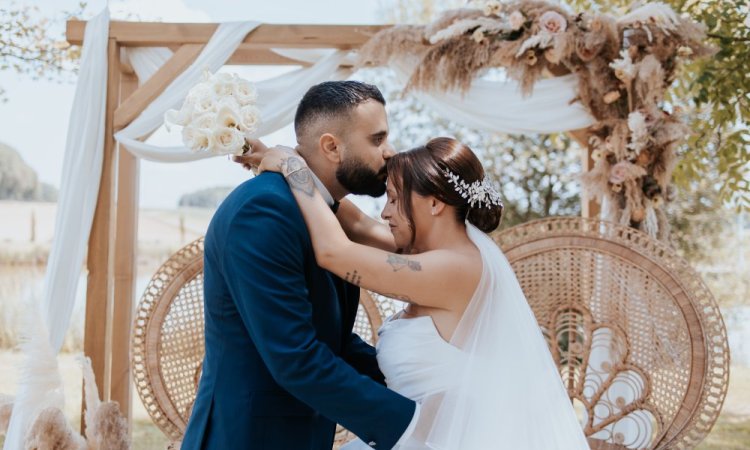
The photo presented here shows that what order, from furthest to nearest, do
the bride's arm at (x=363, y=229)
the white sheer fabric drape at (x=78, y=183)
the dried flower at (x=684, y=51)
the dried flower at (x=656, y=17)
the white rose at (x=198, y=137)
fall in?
the white sheer fabric drape at (x=78, y=183)
the dried flower at (x=684, y=51)
the dried flower at (x=656, y=17)
the bride's arm at (x=363, y=229)
the white rose at (x=198, y=137)

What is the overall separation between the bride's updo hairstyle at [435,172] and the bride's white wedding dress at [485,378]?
0.48 feet

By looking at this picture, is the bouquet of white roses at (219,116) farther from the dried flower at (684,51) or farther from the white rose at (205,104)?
the dried flower at (684,51)

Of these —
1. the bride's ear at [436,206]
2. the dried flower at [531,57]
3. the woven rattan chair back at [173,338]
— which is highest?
the dried flower at [531,57]

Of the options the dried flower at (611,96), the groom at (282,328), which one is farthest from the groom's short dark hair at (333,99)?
the dried flower at (611,96)

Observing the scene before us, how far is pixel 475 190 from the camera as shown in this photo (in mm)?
2297

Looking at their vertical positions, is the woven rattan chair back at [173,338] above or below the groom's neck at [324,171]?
below

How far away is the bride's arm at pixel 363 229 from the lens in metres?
2.61

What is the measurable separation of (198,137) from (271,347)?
0.58 metres

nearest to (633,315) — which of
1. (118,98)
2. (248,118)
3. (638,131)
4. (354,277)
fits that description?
(638,131)

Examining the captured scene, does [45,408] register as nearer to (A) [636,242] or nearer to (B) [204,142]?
(B) [204,142]

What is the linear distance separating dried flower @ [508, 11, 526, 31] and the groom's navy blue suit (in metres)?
2.77

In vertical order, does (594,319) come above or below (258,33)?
below

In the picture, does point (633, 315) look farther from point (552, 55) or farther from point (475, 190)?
point (475, 190)

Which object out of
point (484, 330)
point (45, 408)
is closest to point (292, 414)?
point (484, 330)
